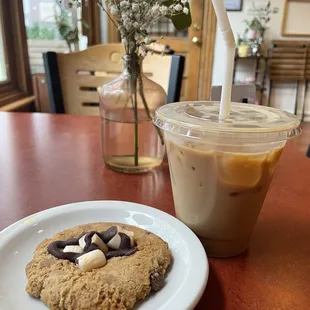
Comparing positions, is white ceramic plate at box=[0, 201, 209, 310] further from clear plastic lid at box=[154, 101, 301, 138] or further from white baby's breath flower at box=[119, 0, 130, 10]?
white baby's breath flower at box=[119, 0, 130, 10]

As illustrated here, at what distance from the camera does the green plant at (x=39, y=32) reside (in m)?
2.58

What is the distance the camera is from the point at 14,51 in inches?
90.7

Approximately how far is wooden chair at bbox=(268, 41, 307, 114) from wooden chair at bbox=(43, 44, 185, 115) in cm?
275

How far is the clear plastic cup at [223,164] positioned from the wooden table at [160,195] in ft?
0.16

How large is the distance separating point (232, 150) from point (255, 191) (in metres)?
0.07

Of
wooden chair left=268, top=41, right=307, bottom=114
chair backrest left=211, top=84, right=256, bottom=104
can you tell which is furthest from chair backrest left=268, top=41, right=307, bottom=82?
chair backrest left=211, top=84, right=256, bottom=104

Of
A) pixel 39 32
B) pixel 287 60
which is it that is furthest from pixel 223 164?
pixel 287 60

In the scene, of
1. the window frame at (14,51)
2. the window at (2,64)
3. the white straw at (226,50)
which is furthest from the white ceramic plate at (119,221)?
the window at (2,64)

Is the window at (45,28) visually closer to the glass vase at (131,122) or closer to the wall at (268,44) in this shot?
the wall at (268,44)

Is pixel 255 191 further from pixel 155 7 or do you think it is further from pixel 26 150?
pixel 26 150

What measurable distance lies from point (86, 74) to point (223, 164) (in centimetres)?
120

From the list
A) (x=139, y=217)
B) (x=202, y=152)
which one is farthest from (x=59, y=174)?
(x=202, y=152)

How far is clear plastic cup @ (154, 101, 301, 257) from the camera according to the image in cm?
43

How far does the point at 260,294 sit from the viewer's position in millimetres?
403
